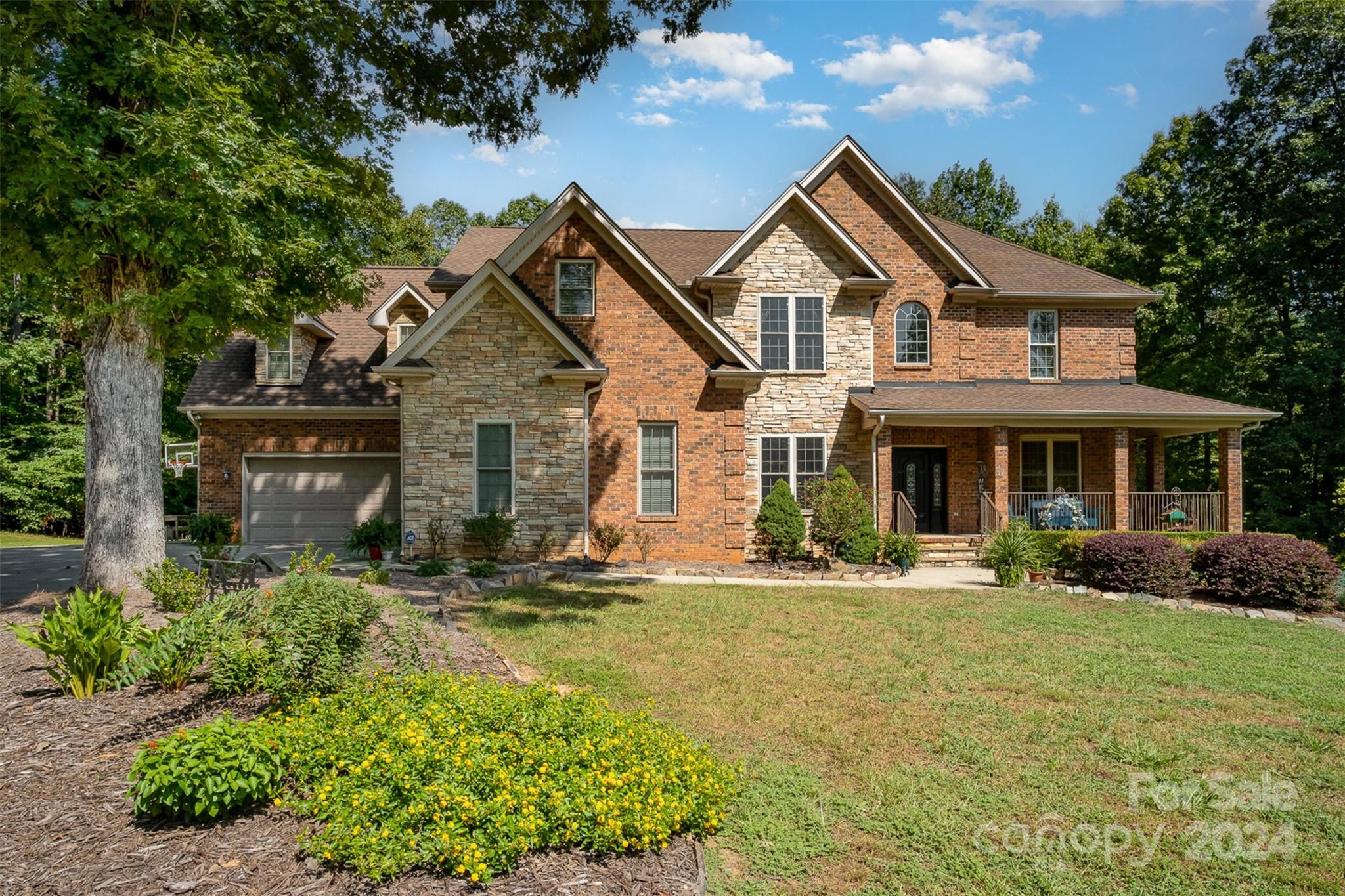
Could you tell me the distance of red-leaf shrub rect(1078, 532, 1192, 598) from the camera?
41.1 feet

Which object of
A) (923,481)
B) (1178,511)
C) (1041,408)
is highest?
(1041,408)

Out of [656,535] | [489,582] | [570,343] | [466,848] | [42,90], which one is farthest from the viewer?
[656,535]

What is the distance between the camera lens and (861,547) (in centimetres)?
1557

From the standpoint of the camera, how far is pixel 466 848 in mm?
3559

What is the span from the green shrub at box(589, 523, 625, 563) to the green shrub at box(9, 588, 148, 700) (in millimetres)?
9526

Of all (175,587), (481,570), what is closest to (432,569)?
(481,570)

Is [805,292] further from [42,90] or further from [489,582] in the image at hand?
[42,90]

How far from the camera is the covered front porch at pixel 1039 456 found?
16922 millimetres

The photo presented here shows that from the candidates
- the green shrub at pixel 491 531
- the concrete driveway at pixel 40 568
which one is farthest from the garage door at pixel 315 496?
the green shrub at pixel 491 531

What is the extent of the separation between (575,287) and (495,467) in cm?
443

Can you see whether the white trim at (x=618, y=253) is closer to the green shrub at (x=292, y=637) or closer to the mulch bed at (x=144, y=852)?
the green shrub at (x=292, y=637)

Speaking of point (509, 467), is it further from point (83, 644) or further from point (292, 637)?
point (292, 637)

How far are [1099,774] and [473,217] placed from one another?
152 ft

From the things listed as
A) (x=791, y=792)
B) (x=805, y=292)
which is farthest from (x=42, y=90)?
(x=805, y=292)
